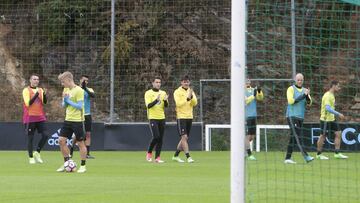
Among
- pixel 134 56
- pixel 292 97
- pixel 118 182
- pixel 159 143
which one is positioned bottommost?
pixel 118 182

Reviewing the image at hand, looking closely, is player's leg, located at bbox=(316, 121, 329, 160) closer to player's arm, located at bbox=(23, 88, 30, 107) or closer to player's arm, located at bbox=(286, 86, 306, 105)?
player's arm, located at bbox=(286, 86, 306, 105)

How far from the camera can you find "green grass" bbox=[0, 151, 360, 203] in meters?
12.8

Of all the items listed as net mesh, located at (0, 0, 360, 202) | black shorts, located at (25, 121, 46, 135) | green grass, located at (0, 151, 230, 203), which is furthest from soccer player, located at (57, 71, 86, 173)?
net mesh, located at (0, 0, 360, 202)

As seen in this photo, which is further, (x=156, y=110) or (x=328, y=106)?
(x=328, y=106)

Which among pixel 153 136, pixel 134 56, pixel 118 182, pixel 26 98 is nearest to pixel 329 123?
pixel 153 136

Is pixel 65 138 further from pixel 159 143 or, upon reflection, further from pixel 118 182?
pixel 159 143

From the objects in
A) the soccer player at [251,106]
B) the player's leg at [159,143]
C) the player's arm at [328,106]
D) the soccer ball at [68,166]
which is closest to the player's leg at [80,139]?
the soccer ball at [68,166]

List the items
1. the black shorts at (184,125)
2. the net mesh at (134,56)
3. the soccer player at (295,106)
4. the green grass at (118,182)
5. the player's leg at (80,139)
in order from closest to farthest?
1. the green grass at (118,182)
2. the player's leg at (80,139)
3. the soccer player at (295,106)
4. the black shorts at (184,125)
5. the net mesh at (134,56)

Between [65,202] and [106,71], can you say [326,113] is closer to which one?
[106,71]

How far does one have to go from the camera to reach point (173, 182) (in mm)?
15250

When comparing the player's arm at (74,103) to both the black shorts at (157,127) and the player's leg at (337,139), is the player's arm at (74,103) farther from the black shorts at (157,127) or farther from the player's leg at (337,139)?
the player's leg at (337,139)

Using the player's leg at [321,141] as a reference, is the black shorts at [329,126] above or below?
above

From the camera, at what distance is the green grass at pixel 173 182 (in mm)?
12797

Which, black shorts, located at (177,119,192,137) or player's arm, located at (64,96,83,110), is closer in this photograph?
player's arm, located at (64,96,83,110)
